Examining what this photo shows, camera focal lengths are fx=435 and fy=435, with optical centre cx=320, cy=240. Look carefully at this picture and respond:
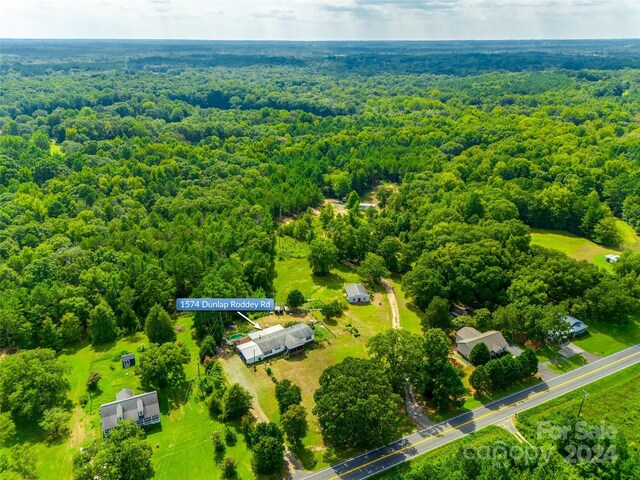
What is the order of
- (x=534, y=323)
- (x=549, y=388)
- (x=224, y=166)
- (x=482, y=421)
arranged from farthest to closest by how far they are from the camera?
(x=224, y=166) < (x=534, y=323) < (x=549, y=388) < (x=482, y=421)

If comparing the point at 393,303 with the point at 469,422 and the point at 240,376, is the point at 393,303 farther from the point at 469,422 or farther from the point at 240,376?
the point at 240,376

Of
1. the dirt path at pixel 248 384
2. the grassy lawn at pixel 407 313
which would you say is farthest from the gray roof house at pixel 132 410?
the grassy lawn at pixel 407 313

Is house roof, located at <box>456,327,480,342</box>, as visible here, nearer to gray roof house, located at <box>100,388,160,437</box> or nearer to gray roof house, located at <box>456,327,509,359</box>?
gray roof house, located at <box>456,327,509,359</box>

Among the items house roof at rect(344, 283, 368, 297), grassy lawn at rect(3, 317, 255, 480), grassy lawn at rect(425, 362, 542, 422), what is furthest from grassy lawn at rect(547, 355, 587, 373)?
grassy lawn at rect(3, 317, 255, 480)

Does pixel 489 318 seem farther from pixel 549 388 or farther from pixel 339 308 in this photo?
pixel 339 308

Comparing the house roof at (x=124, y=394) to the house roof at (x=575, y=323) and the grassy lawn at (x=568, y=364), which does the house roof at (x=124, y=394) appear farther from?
the house roof at (x=575, y=323)

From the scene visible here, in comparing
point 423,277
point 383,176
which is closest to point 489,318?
point 423,277

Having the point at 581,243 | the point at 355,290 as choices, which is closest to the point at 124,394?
the point at 355,290
